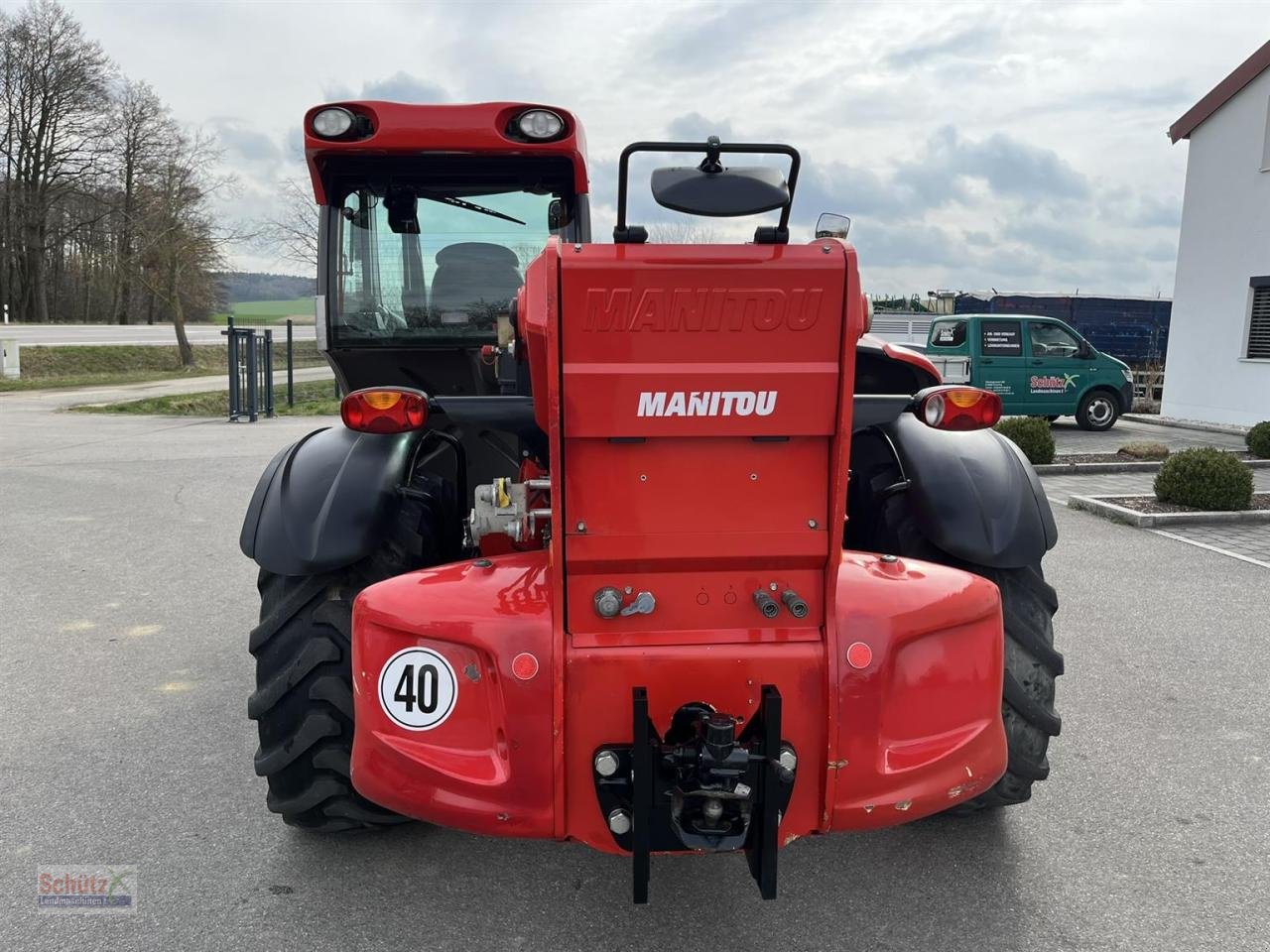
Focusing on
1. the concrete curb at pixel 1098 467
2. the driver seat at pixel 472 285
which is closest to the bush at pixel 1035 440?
the concrete curb at pixel 1098 467

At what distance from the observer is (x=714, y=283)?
191cm

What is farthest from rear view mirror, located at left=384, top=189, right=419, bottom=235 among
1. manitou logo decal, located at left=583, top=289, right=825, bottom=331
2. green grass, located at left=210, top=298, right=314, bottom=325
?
green grass, located at left=210, top=298, right=314, bottom=325

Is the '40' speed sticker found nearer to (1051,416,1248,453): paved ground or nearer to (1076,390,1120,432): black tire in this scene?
(1051,416,1248,453): paved ground

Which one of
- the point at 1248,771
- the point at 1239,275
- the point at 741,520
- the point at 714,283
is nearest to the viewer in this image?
the point at 714,283

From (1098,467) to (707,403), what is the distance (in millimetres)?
10046

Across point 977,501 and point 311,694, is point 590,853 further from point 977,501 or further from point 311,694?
point 977,501

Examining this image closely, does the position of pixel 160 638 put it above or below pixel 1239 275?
below

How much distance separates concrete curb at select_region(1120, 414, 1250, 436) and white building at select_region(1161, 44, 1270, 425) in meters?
0.17

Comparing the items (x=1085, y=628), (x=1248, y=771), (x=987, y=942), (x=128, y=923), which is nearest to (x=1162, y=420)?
(x=1085, y=628)

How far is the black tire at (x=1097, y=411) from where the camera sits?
49.5 feet

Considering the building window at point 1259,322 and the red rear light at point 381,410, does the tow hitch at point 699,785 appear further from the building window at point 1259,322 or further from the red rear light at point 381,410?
the building window at point 1259,322

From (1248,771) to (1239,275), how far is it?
14557 millimetres

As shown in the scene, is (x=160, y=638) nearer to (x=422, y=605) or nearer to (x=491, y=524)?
(x=491, y=524)
